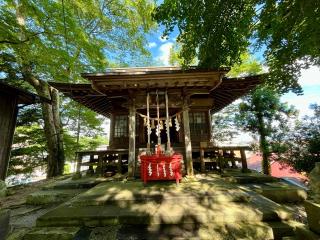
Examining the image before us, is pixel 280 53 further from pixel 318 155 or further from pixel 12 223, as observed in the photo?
pixel 12 223

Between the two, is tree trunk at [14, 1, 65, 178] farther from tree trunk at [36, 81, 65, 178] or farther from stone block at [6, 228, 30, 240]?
stone block at [6, 228, 30, 240]

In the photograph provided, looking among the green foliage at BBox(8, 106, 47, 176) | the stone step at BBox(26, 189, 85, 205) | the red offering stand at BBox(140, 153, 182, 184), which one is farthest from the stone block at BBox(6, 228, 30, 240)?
the green foliage at BBox(8, 106, 47, 176)

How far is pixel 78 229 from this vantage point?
14.5ft

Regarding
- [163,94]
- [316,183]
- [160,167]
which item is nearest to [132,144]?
[160,167]

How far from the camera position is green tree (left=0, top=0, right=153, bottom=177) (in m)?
9.38

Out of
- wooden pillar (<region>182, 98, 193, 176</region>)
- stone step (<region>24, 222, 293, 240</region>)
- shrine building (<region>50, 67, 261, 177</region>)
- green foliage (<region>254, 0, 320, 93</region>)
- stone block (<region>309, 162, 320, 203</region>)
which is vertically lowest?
stone step (<region>24, 222, 293, 240</region>)

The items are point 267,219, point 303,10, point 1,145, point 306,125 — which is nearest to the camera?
point 267,219

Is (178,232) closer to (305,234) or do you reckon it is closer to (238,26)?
(305,234)

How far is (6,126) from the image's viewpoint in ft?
32.6

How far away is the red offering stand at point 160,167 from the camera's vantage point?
281 inches

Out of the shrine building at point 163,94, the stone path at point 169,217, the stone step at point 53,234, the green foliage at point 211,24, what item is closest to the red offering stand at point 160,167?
the shrine building at point 163,94

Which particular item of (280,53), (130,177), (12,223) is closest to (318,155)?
(280,53)

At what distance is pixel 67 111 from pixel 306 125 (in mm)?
19790

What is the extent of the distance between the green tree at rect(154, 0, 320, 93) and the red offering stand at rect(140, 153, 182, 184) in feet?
15.0
